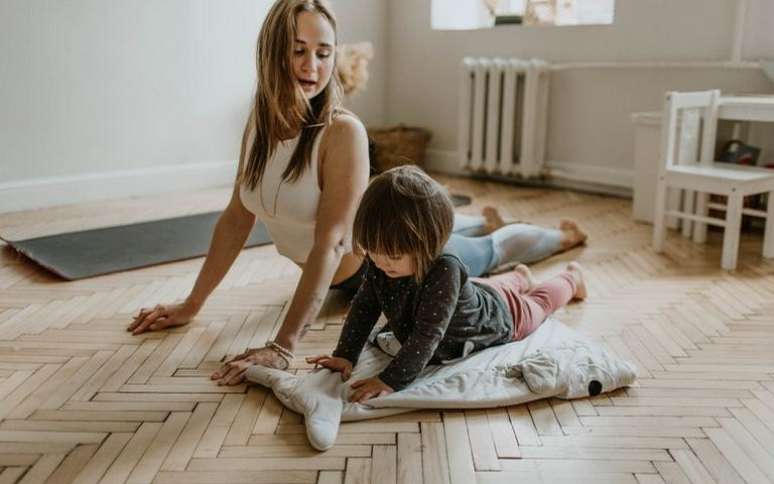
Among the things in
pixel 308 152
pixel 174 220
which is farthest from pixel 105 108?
pixel 308 152

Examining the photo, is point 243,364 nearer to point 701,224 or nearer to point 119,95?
point 701,224

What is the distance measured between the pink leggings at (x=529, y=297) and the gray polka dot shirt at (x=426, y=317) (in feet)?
0.18

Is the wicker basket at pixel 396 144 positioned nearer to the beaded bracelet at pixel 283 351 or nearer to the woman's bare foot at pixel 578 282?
the woman's bare foot at pixel 578 282

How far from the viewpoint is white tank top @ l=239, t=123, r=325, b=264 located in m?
1.88

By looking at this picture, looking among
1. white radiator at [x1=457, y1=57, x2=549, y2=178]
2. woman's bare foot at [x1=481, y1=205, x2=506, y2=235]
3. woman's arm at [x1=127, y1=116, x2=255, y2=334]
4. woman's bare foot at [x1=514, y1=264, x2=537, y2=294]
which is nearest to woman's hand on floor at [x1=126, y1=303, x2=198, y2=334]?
woman's arm at [x1=127, y1=116, x2=255, y2=334]

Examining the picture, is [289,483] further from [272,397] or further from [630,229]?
[630,229]

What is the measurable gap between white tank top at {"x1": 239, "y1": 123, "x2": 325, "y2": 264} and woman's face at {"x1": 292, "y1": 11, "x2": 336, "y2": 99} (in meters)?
0.15

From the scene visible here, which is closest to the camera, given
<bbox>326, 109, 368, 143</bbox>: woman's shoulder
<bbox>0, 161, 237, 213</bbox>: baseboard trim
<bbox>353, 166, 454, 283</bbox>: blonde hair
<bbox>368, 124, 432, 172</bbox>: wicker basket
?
<bbox>353, 166, 454, 283</bbox>: blonde hair

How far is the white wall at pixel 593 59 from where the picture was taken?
11.4 ft

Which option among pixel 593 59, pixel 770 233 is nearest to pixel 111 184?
pixel 593 59

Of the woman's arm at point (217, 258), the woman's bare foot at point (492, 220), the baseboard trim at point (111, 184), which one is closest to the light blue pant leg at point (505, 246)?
the woman's bare foot at point (492, 220)

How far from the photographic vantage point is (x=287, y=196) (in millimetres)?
1893

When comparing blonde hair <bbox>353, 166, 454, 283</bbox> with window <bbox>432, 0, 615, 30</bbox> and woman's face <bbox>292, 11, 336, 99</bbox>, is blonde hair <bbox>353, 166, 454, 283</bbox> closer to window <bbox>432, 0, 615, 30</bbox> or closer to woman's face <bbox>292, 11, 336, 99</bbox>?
woman's face <bbox>292, 11, 336, 99</bbox>

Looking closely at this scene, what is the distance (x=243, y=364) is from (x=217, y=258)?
0.40 meters
